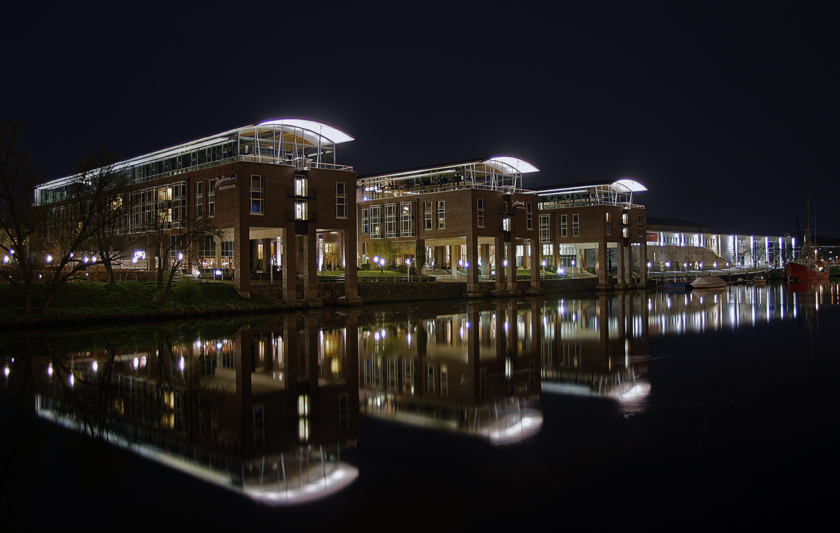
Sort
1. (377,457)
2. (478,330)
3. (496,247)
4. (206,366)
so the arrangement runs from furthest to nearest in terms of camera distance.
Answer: (496,247)
(478,330)
(206,366)
(377,457)

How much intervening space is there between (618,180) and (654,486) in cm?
7530

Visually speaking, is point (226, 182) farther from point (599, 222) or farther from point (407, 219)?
point (599, 222)

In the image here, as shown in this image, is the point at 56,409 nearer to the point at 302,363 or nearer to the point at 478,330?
the point at 302,363

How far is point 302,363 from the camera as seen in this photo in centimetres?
1830

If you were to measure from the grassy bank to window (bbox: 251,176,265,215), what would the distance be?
5.69m

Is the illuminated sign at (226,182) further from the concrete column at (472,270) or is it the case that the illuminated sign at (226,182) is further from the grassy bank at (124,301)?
the concrete column at (472,270)

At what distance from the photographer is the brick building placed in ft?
192

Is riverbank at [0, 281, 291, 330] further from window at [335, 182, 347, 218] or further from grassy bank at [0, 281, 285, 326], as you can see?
window at [335, 182, 347, 218]

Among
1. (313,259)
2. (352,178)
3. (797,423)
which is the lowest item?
(797,423)

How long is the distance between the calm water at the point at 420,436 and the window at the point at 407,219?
42.5 meters

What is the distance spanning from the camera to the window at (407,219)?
6366 centimetres

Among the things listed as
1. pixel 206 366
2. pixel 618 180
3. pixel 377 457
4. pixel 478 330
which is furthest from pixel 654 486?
pixel 618 180

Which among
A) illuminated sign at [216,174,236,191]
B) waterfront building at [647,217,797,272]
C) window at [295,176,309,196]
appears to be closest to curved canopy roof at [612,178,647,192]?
waterfront building at [647,217,797,272]

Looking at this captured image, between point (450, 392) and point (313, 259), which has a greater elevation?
point (313, 259)
